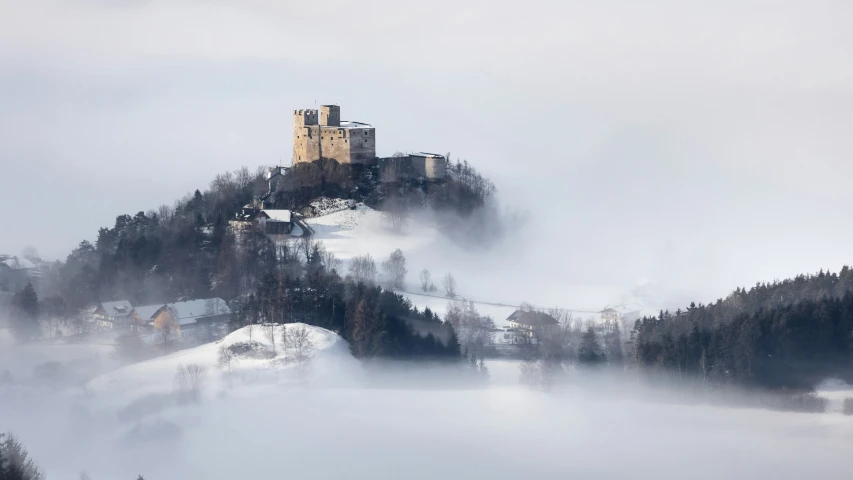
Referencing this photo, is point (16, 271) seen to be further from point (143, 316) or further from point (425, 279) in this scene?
point (425, 279)

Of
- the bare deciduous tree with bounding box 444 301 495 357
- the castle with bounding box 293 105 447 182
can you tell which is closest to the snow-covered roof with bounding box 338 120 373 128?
the castle with bounding box 293 105 447 182

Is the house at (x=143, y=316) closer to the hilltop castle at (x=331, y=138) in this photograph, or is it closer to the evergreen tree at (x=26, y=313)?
the evergreen tree at (x=26, y=313)

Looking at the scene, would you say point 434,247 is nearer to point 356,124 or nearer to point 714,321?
point 356,124

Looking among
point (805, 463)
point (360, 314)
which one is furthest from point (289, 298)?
point (805, 463)

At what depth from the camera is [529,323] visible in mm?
58406

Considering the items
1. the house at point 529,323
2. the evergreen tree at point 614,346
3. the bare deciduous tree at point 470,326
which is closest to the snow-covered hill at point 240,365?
the bare deciduous tree at point 470,326

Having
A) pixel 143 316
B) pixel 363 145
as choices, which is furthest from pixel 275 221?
pixel 143 316

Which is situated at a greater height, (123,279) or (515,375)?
(123,279)

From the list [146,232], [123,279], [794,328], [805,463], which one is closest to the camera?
[805,463]

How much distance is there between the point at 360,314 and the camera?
52750mm

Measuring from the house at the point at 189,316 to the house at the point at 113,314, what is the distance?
969 mm

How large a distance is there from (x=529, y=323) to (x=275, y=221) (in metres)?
15.2

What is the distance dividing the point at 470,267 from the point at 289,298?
17.5 m

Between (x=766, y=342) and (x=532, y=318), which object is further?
(x=532, y=318)
